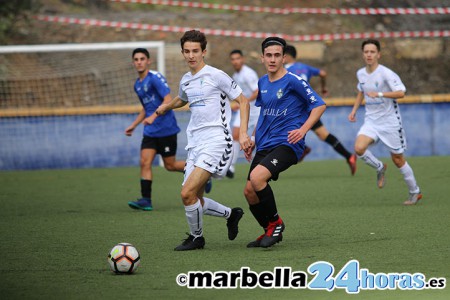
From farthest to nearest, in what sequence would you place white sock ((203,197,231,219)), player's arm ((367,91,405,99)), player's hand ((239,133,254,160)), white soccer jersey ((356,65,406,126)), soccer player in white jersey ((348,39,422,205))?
white soccer jersey ((356,65,406,126)) < soccer player in white jersey ((348,39,422,205)) < player's arm ((367,91,405,99)) < white sock ((203,197,231,219)) < player's hand ((239,133,254,160))

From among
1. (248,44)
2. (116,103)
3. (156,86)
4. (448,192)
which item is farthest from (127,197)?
(248,44)

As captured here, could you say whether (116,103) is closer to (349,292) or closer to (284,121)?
(284,121)

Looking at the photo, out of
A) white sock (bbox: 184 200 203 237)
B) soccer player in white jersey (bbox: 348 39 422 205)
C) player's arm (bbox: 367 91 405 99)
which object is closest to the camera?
white sock (bbox: 184 200 203 237)

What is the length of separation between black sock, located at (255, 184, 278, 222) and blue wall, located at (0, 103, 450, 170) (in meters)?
10.3

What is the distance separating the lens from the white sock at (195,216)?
8.73 metres

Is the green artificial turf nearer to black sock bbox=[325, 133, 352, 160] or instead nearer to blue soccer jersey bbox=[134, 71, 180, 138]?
black sock bbox=[325, 133, 352, 160]

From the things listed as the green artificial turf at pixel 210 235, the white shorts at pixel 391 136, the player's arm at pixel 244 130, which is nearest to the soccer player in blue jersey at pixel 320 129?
the green artificial turf at pixel 210 235

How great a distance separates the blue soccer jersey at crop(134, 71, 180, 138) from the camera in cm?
1228

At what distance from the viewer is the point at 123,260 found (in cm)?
755

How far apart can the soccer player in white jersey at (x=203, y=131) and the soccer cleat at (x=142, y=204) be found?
3.27 metres

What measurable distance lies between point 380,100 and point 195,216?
14.7ft

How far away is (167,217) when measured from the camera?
37.7ft

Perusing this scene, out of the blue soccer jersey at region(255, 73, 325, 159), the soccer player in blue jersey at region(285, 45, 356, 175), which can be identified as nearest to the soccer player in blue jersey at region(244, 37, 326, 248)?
the blue soccer jersey at region(255, 73, 325, 159)

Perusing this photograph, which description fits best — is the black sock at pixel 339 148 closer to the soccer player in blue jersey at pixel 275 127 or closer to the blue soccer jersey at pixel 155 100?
the blue soccer jersey at pixel 155 100
